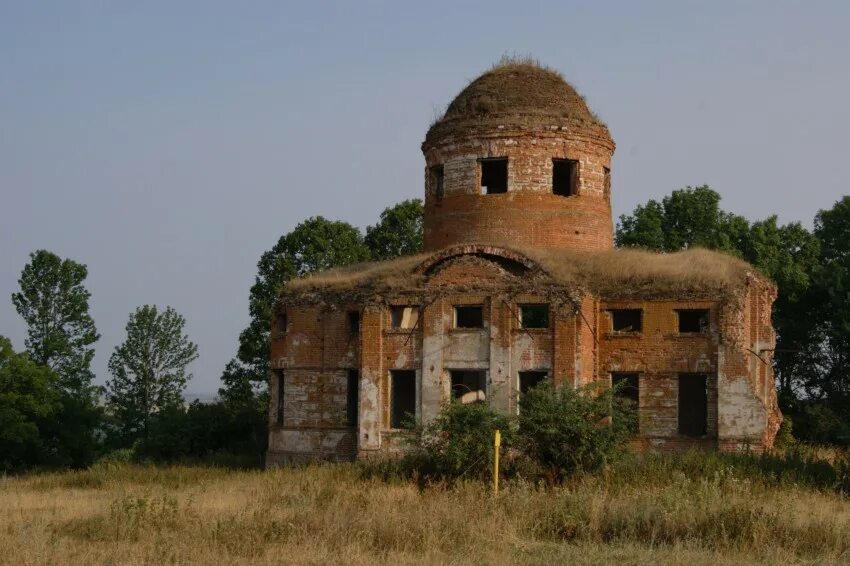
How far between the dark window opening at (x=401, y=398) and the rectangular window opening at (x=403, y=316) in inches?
40.8

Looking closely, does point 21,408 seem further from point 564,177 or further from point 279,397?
point 564,177

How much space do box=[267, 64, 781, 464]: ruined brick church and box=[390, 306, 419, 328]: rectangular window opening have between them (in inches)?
1.1

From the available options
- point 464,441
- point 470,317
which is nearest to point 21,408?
point 470,317

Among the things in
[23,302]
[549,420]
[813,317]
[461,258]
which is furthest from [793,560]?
[23,302]

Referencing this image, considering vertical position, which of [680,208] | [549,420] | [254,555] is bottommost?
[254,555]

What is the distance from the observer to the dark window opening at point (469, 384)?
26.6 m

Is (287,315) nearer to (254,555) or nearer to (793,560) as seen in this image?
(254,555)

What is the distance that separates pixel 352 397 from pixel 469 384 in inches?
181

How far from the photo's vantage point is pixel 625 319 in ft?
78.1

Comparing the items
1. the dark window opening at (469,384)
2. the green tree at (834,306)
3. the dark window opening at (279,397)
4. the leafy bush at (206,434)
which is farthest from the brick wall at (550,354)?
the green tree at (834,306)

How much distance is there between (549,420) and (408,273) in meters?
6.22

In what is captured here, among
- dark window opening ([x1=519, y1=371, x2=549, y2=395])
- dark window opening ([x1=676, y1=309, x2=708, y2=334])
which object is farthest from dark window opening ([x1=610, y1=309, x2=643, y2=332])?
dark window opening ([x1=519, y1=371, x2=549, y2=395])

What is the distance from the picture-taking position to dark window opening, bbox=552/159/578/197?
1044 inches

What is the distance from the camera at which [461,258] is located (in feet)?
75.8
